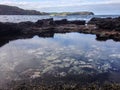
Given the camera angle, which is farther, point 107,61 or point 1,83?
point 107,61

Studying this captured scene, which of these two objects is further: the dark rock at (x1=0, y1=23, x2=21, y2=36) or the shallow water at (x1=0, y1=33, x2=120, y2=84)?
the dark rock at (x1=0, y1=23, x2=21, y2=36)

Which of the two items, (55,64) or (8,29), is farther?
(8,29)

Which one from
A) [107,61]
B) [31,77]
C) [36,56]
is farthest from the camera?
[36,56]

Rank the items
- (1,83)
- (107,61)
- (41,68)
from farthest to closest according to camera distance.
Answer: (107,61) < (41,68) < (1,83)

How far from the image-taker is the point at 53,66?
19922 mm

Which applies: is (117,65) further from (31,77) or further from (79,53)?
(31,77)

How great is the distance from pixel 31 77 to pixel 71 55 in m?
8.43

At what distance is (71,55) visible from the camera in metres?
24.5

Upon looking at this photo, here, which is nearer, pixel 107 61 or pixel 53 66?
pixel 53 66

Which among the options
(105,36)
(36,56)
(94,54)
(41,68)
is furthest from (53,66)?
(105,36)

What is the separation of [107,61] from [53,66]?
540 cm

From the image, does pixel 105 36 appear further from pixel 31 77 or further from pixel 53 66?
pixel 31 77

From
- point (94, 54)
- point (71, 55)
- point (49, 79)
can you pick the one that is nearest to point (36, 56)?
point (71, 55)

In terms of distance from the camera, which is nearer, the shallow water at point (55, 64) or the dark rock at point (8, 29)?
the shallow water at point (55, 64)
